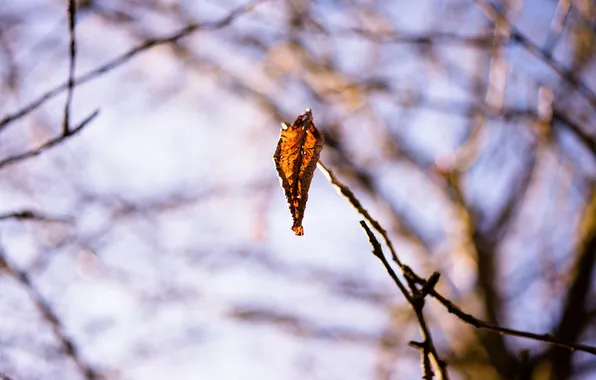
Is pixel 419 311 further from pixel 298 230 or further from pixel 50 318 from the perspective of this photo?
pixel 50 318

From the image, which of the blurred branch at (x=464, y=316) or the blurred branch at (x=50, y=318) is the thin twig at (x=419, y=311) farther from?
the blurred branch at (x=50, y=318)

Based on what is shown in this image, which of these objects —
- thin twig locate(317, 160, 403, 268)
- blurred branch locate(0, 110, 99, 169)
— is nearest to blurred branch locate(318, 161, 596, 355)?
thin twig locate(317, 160, 403, 268)

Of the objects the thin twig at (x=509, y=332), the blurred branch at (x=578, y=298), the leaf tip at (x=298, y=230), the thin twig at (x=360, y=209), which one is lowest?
the thin twig at (x=509, y=332)

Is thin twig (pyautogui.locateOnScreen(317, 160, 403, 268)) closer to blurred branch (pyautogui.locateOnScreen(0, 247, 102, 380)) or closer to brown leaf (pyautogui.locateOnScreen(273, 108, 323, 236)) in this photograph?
brown leaf (pyautogui.locateOnScreen(273, 108, 323, 236))

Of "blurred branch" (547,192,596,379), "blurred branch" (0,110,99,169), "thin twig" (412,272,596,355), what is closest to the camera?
"thin twig" (412,272,596,355)

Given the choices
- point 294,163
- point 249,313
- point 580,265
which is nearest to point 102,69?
point 294,163

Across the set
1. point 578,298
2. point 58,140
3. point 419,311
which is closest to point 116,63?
point 58,140

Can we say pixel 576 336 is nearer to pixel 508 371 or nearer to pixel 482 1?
pixel 508 371

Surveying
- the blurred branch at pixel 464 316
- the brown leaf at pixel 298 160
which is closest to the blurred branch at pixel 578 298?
the blurred branch at pixel 464 316
